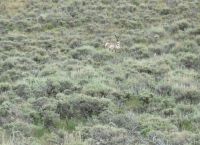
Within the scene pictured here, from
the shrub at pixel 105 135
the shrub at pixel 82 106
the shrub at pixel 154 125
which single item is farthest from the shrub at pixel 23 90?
the shrub at pixel 154 125

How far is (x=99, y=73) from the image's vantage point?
14.2 m

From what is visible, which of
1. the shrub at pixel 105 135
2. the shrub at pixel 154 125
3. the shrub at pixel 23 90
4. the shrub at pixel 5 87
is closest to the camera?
the shrub at pixel 105 135

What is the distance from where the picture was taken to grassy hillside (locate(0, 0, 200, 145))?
9086 mm

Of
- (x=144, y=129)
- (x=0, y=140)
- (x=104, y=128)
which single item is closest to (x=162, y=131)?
(x=144, y=129)

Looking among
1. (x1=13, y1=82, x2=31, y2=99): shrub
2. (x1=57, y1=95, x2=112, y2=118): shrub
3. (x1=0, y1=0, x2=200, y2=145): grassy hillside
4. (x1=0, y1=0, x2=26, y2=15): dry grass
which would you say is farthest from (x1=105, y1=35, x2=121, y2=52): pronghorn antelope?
(x1=57, y1=95, x2=112, y2=118): shrub

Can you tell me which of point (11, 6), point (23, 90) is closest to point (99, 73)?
point (23, 90)

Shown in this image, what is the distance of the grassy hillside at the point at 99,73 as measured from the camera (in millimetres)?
9086

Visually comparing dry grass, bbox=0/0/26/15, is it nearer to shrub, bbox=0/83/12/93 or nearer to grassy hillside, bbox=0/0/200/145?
grassy hillside, bbox=0/0/200/145

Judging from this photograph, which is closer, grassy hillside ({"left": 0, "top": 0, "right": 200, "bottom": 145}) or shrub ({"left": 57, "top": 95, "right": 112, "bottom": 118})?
grassy hillside ({"left": 0, "top": 0, "right": 200, "bottom": 145})

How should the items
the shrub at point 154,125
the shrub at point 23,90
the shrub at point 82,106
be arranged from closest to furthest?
the shrub at point 154,125, the shrub at point 82,106, the shrub at point 23,90

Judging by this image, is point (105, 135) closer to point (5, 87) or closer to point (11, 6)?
point (5, 87)

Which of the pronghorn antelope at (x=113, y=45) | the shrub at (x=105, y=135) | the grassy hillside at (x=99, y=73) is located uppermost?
the shrub at (x=105, y=135)

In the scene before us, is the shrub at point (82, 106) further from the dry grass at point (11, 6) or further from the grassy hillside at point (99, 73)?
the dry grass at point (11, 6)

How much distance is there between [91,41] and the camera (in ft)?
63.4
